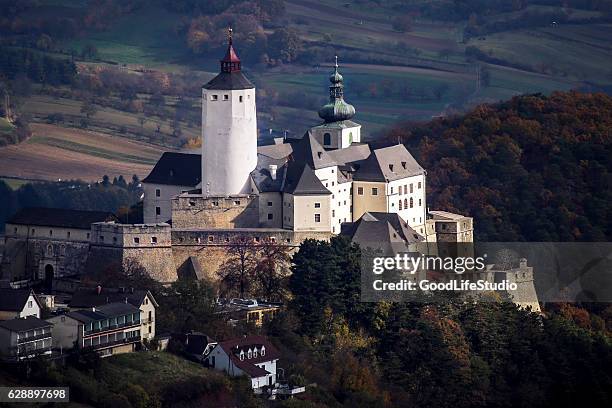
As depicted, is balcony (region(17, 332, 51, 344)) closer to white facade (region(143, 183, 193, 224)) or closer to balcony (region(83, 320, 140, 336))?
balcony (region(83, 320, 140, 336))

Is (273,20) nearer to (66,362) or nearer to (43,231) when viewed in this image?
(43,231)

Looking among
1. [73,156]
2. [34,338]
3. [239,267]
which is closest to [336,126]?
[239,267]

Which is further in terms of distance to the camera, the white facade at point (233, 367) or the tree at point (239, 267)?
the tree at point (239, 267)

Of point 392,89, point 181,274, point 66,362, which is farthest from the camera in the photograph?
point 392,89

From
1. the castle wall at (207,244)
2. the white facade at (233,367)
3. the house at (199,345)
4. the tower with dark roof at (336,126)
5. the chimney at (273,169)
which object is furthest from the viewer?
the tower with dark roof at (336,126)

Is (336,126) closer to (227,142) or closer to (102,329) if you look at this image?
(227,142)

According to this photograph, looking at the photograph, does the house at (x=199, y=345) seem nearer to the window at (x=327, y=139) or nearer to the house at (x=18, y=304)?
A: the house at (x=18, y=304)

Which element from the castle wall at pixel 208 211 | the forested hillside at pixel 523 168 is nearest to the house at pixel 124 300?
the castle wall at pixel 208 211

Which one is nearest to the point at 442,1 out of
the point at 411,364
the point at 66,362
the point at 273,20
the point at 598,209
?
the point at 273,20
